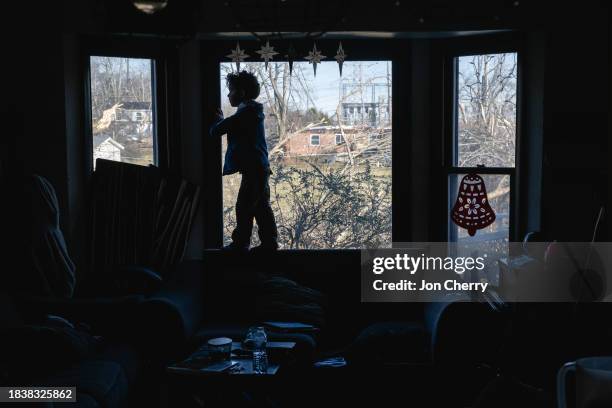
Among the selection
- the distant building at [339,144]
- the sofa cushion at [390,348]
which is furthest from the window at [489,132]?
the sofa cushion at [390,348]

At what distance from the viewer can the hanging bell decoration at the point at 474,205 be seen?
19.1ft

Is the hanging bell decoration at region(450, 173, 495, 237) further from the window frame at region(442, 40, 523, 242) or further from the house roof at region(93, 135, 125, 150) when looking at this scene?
the house roof at region(93, 135, 125, 150)

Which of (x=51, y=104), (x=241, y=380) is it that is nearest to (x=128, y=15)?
(x=51, y=104)

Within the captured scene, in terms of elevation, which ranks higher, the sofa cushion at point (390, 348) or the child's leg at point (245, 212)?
the child's leg at point (245, 212)

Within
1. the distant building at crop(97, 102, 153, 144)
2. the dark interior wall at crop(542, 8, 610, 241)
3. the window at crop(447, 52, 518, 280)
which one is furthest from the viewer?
the distant building at crop(97, 102, 153, 144)

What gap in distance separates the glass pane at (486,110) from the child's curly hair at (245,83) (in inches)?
60.7

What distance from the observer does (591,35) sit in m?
5.11

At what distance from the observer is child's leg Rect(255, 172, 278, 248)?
233 inches

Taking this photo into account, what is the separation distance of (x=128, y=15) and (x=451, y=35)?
2.75m

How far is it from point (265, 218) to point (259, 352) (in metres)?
1.59

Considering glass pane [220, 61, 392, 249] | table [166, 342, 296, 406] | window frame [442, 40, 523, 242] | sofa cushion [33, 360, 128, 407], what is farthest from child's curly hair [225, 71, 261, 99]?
sofa cushion [33, 360, 128, 407]

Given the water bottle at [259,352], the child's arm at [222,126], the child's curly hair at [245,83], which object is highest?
the child's curly hair at [245,83]

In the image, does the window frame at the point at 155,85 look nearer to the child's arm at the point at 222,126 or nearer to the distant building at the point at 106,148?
the distant building at the point at 106,148

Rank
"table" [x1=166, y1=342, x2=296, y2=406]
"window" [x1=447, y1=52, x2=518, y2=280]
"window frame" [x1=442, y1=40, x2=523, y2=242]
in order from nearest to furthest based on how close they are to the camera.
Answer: "table" [x1=166, y1=342, x2=296, y2=406] < "window frame" [x1=442, y1=40, x2=523, y2=242] < "window" [x1=447, y1=52, x2=518, y2=280]
